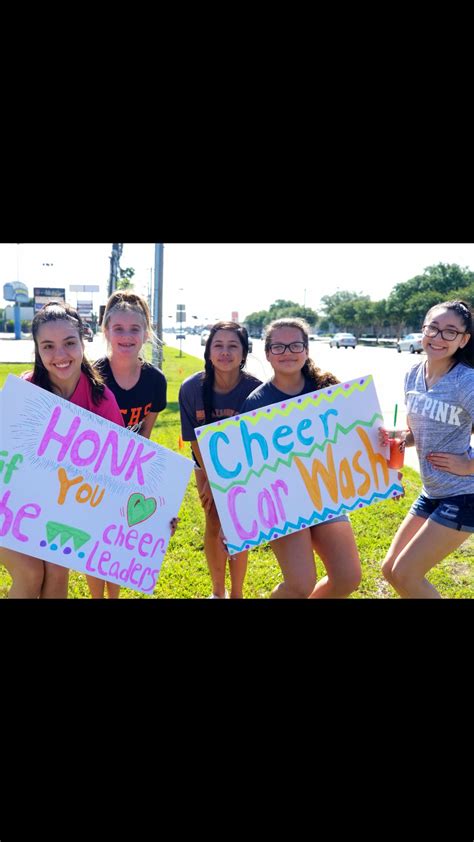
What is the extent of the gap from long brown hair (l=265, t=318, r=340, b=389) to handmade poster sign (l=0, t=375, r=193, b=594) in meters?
0.82

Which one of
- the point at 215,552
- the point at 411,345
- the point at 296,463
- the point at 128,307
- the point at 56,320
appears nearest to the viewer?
the point at 56,320

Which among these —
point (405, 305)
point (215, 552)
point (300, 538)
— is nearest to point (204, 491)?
point (215, 552)

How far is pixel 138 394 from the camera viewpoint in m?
3.16

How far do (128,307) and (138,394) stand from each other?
20.0 inches

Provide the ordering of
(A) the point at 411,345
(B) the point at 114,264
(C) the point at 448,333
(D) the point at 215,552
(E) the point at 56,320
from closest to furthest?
(E) the point at 56,320 < (C) the point at 448,333 < (D) the point at 215,552 < (B) the point at 114,264 < (A) the point at 411,345

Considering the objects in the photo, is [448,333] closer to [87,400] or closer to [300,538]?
[300,538]

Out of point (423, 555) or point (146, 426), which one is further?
point (146, 426)

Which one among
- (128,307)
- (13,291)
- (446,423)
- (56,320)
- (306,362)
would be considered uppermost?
(13,291)

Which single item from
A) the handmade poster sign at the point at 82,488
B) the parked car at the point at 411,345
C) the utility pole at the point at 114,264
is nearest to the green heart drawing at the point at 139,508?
the handmade poster sign at the point at 82,488

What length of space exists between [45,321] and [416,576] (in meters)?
2.25

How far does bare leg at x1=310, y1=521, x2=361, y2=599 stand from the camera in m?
2.81

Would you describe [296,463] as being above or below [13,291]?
below

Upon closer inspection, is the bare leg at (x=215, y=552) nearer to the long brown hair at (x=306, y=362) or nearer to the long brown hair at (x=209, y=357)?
the long brown hair at (x=209, y=357)

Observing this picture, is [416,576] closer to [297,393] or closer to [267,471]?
[267,471]
